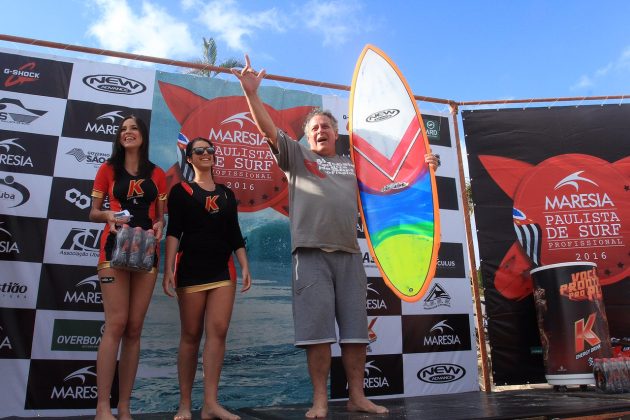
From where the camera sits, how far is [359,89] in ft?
10.8

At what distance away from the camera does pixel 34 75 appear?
3248 millimetres

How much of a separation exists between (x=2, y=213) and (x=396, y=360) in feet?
9.36

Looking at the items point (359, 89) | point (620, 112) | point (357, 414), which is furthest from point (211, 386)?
point (620, 112)

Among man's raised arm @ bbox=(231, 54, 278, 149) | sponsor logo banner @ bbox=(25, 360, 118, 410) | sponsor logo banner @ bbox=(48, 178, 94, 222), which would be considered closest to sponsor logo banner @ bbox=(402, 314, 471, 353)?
man's raised arm @ bbox=(231, 54, 278, 149)

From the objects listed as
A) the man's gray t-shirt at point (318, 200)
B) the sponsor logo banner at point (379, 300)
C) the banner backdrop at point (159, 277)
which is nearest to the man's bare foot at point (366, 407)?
the man's gray t-shirt at point (318, 200)

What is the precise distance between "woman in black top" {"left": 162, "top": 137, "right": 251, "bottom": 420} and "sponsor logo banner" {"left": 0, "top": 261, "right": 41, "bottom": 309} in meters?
1.02

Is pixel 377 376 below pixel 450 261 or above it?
below

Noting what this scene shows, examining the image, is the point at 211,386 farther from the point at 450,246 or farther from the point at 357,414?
the point at 450,246

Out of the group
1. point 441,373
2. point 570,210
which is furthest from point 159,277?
point 570,210

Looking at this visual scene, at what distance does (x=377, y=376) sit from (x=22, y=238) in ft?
8.43

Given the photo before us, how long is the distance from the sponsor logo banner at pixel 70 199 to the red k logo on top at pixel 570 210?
319 cm

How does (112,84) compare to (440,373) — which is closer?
(112,84)

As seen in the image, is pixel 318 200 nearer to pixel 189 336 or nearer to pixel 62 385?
pixel 189 336

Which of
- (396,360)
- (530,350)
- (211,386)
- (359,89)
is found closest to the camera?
(211,386)
